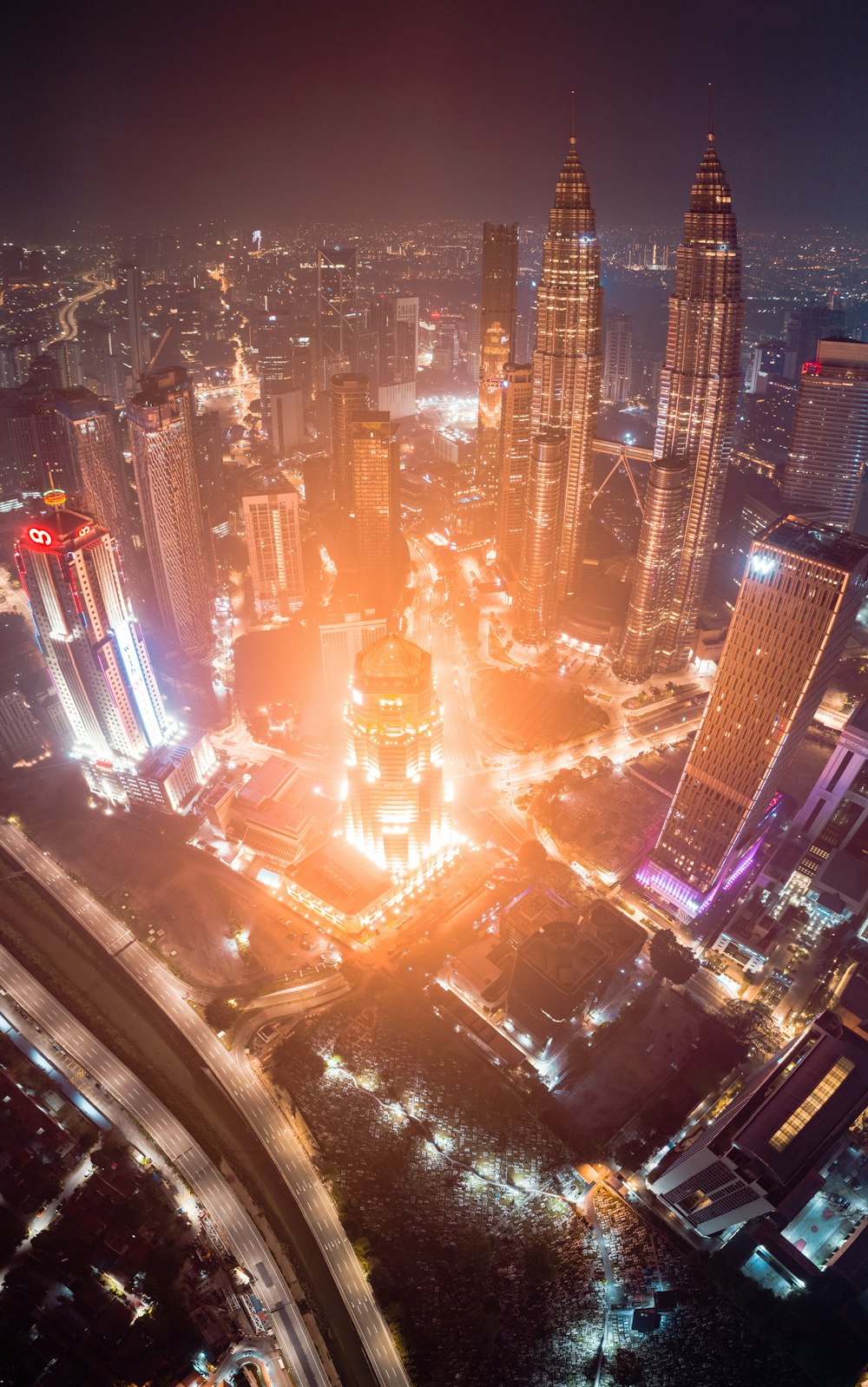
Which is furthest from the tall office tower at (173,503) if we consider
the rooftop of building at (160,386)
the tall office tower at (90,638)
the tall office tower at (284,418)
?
the tall office tower at (284,418)

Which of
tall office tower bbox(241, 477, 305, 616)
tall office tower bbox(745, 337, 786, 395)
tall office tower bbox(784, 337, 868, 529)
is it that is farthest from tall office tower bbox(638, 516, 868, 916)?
tall office tower bbox(745, 337, 786, 395)

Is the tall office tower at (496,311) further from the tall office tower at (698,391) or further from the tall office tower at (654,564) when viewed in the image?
the tall office tower at (654,564)

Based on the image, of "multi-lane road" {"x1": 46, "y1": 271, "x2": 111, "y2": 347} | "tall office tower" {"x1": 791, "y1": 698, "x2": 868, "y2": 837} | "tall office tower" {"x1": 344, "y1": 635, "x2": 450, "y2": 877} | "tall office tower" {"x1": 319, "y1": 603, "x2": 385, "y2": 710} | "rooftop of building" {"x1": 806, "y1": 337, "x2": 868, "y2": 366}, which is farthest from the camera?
"multi-lane road" {"x1": 46, "y1": 271, "x2": 111, "y2": 347}

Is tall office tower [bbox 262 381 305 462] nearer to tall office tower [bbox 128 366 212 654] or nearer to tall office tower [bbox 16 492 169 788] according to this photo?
tall office tower [bbox 128 366 212 654]

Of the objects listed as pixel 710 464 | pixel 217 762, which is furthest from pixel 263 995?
pixel 710 464

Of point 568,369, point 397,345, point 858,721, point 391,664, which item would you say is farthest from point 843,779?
point 397,345

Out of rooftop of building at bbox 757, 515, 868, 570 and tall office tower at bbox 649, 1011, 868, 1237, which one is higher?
rooftop of building at bbox 757, 515, 868, 570
